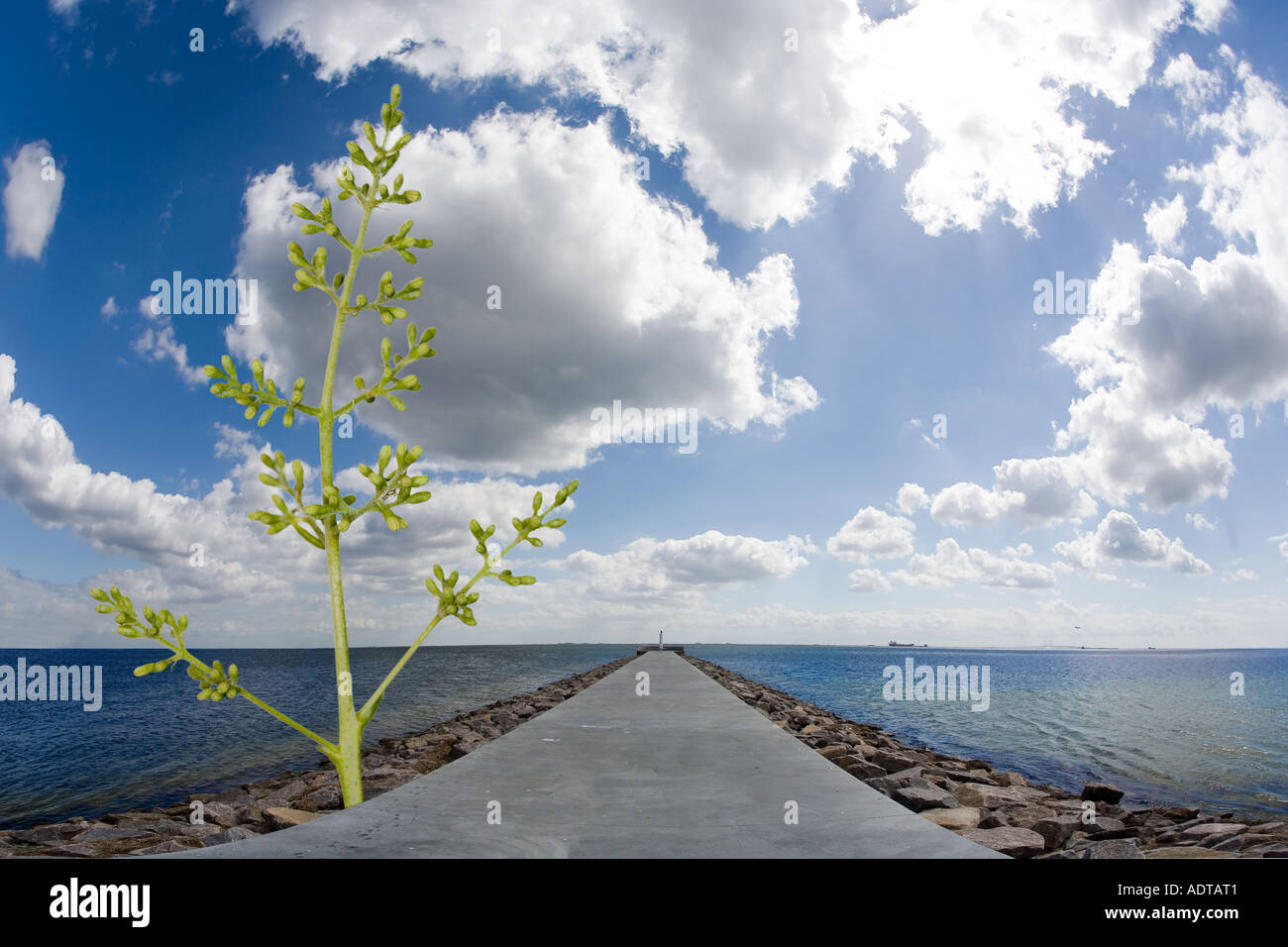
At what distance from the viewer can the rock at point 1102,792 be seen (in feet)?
29.5

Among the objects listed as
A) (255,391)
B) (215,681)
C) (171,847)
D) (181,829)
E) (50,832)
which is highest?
(255,391)

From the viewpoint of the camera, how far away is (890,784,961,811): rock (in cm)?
575

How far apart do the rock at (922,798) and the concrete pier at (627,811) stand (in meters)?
0.88

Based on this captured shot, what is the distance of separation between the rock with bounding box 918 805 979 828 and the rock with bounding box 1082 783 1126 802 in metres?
5.13

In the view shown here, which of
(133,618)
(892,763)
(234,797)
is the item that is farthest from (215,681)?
(892,763)

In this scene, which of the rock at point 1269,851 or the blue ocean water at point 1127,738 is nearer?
the rock at point 1269,851

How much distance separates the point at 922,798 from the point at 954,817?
59cm

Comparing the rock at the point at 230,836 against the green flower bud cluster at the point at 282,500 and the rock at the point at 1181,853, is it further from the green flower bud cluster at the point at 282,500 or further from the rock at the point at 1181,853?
the rock at the point at 1181,853

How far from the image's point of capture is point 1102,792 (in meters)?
9.07

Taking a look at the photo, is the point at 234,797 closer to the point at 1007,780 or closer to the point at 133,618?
the point at 133,618

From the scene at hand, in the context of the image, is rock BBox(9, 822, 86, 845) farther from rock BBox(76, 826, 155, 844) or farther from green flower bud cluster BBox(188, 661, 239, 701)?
green flower bud cluster BBox(188, 661, 239, 701)

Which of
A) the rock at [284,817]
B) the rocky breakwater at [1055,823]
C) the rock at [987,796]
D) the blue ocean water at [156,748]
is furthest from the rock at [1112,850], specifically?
the blue ocean water at [156,748]
